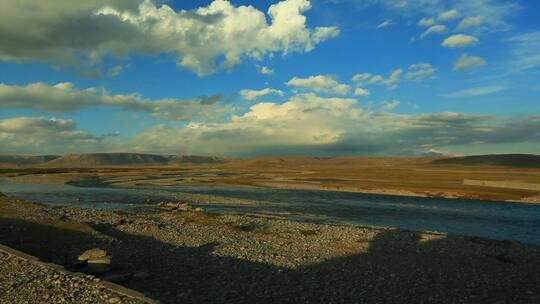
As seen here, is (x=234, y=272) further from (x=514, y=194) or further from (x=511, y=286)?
(x=514, y=194)

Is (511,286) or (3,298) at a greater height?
(3,298)

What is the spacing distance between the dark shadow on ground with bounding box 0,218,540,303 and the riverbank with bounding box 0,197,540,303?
47 millimetres

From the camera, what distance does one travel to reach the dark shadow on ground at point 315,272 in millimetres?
17594

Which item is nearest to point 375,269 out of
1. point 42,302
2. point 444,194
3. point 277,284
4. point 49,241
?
point 277,284

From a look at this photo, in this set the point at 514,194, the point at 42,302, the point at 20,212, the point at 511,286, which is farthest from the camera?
the point at 514,194

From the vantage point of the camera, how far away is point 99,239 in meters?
25.5

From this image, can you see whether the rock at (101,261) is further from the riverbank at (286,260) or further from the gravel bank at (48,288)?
the gravel bank at (48,288)

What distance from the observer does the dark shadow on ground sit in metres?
17.6

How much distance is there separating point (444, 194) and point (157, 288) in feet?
219

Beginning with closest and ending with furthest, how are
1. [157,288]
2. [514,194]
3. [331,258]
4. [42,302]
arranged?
[42,302], [157,288], [331,258], [514,194]

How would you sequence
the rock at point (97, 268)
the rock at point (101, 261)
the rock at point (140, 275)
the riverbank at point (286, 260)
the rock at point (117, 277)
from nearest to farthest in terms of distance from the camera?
the rock at point (117, 277)
the riverbank at point (286, 260)
the rock at point (97, 268)
the rock at point (140, 275)
the rock at point (101, 261)

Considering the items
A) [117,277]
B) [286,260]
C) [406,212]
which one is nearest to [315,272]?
[286,260]

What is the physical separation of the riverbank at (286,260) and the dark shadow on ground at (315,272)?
0.05m

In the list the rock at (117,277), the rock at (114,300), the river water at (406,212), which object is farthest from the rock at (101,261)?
the river water at (406,212)
